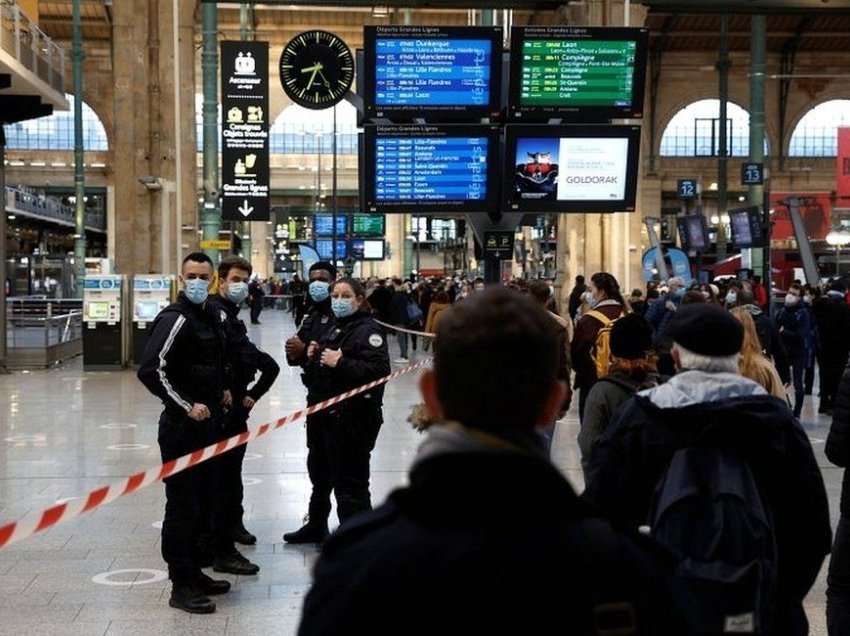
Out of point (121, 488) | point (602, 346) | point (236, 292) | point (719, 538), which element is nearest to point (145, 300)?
point (236, 292)

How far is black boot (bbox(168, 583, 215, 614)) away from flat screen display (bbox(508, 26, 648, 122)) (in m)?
4.63

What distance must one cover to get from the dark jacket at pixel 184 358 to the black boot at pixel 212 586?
94 cm

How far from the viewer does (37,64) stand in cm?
2061

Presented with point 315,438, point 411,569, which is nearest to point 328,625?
point 411,569

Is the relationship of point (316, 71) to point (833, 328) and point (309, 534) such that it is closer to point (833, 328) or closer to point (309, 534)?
point (309, 534)

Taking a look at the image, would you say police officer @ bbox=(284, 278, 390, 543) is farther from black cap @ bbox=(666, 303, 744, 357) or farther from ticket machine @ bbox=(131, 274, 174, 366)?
ticket machine @ bbox=(131, 274, 174, 366)

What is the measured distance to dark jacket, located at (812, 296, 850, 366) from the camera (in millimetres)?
15547

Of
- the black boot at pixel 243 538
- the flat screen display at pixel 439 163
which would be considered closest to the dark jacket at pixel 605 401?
the black boot at pixel 243 538

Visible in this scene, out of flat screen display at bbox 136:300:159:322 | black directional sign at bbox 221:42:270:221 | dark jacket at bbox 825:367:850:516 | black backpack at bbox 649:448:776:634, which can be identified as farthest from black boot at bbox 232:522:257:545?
flat screen display at bbox 136:300:159:322

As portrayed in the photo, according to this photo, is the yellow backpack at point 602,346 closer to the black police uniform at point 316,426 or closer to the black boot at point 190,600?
the black police uniform at point 316,426

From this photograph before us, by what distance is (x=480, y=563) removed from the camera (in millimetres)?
1771

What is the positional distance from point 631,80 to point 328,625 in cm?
858

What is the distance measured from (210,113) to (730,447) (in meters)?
23.5

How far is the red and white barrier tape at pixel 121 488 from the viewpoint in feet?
14.7
